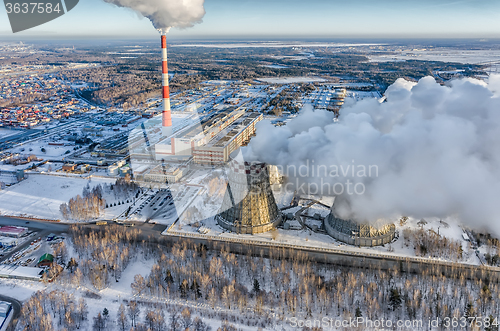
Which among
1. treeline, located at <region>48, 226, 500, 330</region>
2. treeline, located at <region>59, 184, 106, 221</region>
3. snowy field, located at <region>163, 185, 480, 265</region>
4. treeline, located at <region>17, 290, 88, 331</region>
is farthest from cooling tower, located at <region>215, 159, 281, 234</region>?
treeline, located at <region>17, 290, 88, 331</region>

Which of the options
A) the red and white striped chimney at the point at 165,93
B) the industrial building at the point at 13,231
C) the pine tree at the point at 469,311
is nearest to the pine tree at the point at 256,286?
the pine tree at the point at 469,311

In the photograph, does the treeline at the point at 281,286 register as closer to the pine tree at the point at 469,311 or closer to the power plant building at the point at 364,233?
the pine tree at the point at 469,311

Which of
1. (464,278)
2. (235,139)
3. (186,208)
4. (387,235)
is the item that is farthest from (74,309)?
(235,139)

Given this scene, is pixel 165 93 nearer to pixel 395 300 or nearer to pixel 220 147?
pixel 220 147

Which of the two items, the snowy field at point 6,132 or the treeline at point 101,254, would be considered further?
the snowy field at point 6,132

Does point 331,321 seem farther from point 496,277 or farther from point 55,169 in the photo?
point 55,169
